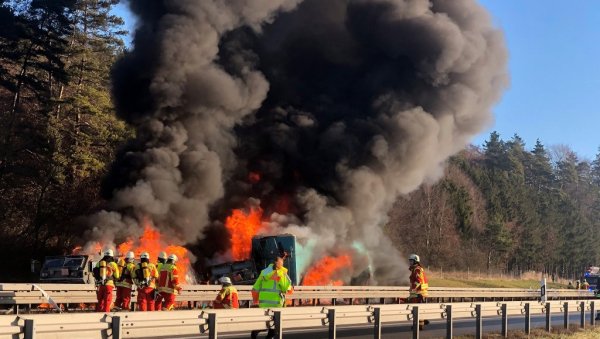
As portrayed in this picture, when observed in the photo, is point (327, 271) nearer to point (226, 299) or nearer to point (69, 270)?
point (69, 270)

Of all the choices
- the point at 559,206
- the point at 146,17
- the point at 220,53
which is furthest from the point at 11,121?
the point at 559,206

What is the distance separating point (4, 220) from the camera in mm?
37281

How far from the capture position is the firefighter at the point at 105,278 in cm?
1559

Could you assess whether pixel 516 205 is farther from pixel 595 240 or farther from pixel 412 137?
pixel 412 137

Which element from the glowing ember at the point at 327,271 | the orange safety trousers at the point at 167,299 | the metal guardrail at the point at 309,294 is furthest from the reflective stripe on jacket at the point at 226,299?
the glowing ember at the point at 327,271

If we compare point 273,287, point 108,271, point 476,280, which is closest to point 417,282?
point 273,287

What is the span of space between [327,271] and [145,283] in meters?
18.8

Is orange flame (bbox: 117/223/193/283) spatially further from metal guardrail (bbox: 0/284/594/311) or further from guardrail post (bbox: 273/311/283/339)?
guardrail post (bbox: 273/311/283/339)

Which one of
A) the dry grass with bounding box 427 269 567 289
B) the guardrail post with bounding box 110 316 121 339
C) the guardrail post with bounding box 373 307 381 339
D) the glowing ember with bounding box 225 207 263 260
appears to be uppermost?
the glowing ember with bounding box 225 207 263 260

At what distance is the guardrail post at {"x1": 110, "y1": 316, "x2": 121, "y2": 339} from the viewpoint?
25.4ft

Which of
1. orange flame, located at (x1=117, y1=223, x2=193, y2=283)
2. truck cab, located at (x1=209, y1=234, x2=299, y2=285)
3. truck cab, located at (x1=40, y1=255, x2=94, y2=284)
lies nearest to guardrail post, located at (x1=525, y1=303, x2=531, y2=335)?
truck cab, located at (x1=209, y1=234, x2=299, y2=285)

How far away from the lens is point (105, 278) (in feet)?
51.1

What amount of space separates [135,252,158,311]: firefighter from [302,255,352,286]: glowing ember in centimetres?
1654

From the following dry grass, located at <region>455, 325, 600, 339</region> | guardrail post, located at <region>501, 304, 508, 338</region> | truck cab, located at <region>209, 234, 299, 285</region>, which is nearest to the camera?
guardrail post, located at <region>501, 304, 508, 338</region>
